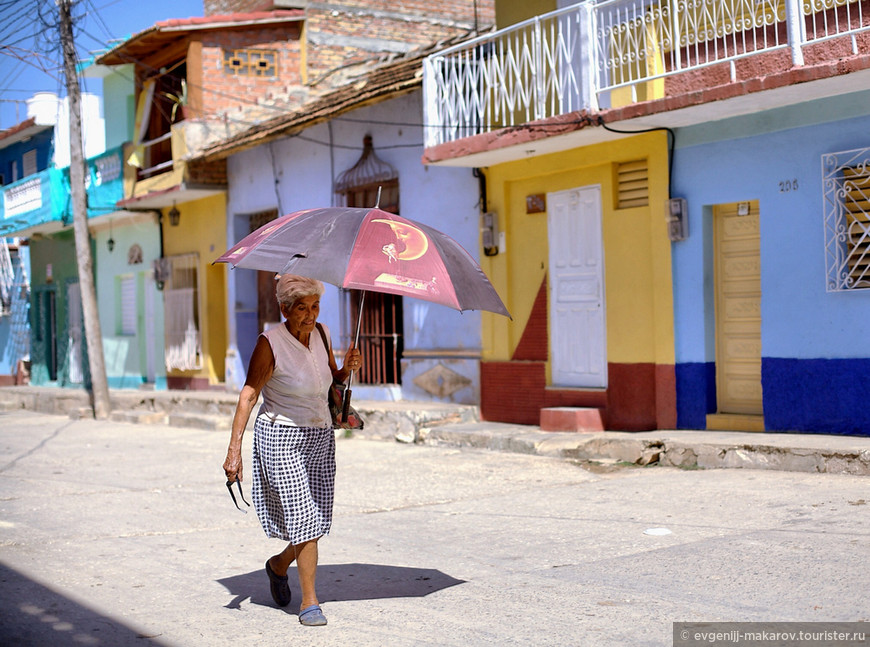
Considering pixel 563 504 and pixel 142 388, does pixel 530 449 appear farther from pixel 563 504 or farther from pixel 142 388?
pixel 142 388

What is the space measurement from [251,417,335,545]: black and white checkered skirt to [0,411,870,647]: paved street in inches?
17.6

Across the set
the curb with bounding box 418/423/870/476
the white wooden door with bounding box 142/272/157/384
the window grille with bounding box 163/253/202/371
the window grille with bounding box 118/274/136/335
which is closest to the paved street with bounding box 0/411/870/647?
the curb with bounding box 418/423/870/476

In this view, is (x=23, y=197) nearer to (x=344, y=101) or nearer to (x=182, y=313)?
(x=182, y=313)

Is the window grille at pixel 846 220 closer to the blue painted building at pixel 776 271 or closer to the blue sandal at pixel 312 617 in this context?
the blue painted building at pixel 776 271

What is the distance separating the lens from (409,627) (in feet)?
14.9

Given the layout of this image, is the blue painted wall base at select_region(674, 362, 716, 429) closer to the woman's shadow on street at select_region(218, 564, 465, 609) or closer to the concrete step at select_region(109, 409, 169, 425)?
the woman's shadow on street at select_region(218, 564, 465, 609)

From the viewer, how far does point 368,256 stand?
452cm

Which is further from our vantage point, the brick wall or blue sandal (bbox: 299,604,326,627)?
the brick wall

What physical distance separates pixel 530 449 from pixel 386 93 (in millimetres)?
5237

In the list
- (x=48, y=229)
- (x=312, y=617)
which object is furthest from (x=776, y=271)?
(x=48, y=229)

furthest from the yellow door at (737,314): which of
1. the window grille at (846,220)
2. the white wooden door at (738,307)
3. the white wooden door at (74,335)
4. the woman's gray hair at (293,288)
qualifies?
the white wooden door at (74,335)

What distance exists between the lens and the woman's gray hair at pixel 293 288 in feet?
15.7

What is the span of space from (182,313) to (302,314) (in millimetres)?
15451

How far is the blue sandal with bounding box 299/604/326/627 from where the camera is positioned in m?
4.57
